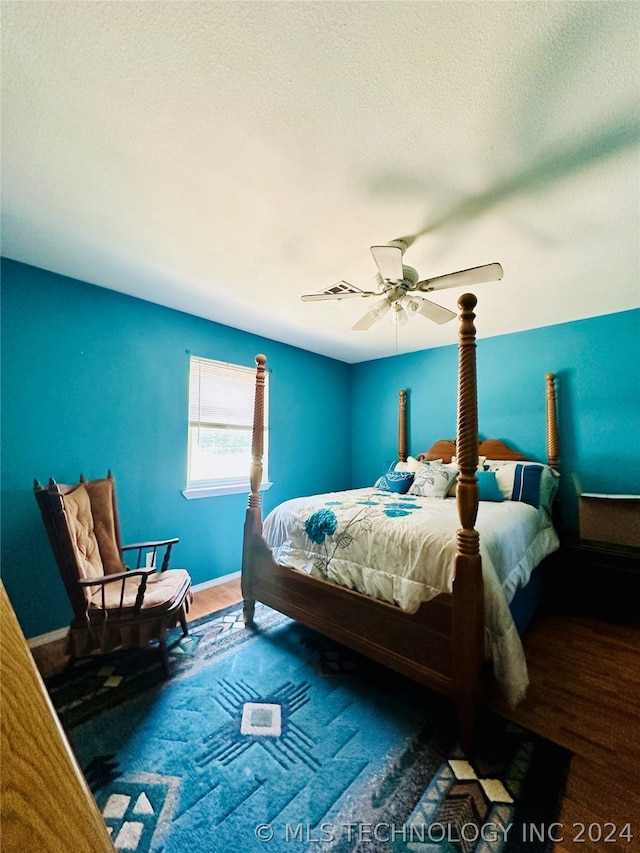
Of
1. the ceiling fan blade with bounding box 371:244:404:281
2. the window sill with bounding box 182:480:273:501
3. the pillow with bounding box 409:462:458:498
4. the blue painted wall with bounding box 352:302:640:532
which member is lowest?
the window sill with bounding box 182:480:273:501

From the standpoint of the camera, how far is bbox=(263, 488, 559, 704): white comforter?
1.62 m

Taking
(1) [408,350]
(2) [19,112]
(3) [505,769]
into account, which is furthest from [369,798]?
(1) [408,350]

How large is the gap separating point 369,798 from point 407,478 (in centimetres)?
249

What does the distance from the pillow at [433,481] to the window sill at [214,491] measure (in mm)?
1714

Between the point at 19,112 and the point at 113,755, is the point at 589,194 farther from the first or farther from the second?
the point at 113,755

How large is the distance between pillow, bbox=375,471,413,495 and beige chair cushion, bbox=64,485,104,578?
2553mm

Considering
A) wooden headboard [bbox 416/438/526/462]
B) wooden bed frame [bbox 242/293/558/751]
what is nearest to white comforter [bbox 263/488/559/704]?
wooden bed frame [bbox 242/293/558/751]

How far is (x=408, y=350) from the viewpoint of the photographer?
4316 millimetres

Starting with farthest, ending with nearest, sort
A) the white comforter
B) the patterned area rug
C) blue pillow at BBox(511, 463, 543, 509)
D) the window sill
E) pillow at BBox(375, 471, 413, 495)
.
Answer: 1. pillow at BBox(375, 471, 413, 495)
2. the window sill
3. blue pillow at BBox(511, 463, 543, 509)
4. the white comforter
5. the patterned area rug

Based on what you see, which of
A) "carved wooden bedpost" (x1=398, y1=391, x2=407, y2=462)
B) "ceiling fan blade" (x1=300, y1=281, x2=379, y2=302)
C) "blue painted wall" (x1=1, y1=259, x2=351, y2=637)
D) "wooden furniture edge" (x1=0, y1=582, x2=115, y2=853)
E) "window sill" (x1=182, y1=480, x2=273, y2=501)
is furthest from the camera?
"carved wooden bedpost" (x1=398, y1=391, x2=407, y2=462)

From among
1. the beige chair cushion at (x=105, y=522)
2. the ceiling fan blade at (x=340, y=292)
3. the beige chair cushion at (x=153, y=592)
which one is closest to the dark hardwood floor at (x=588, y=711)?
the beige chair cushion at (x=153, y=592)

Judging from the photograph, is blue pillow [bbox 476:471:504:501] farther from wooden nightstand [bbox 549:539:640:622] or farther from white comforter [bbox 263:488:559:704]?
wooden nightstand [bbox 549:539:640:622]

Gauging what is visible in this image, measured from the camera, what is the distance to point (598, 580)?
8.77ft

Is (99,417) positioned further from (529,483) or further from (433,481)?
(529,483)
